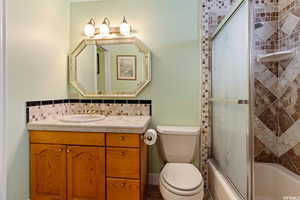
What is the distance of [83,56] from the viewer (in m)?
2.28

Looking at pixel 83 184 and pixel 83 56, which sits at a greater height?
pixel 83 56

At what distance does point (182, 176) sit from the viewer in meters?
1.62

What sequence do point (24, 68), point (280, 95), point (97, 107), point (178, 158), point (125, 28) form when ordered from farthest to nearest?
point (97, 107)
point (125, 28)
point (178, 158)
point (280, 95)
point (24, 68)

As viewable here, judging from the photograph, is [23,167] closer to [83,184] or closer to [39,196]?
[39,196]

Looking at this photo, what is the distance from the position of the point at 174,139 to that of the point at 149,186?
2.31 feet

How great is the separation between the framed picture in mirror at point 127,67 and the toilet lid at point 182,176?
43.4 inches

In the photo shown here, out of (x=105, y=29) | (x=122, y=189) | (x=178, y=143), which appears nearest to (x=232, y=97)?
(x=178, y=143)

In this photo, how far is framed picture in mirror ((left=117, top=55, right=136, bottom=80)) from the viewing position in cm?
215

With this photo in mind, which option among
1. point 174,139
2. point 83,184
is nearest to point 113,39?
point 174,139

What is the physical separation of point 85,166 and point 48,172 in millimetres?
369

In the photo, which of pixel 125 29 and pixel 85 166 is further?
pixel 125 29

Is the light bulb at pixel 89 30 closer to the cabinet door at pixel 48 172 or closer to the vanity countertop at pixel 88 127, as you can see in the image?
the vanity countertop at pixel 88 127

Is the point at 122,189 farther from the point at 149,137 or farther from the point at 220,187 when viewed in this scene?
the point at 220,187

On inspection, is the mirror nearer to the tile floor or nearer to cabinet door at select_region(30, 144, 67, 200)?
cabinet door at select_region(30, 144, 67, 200)
